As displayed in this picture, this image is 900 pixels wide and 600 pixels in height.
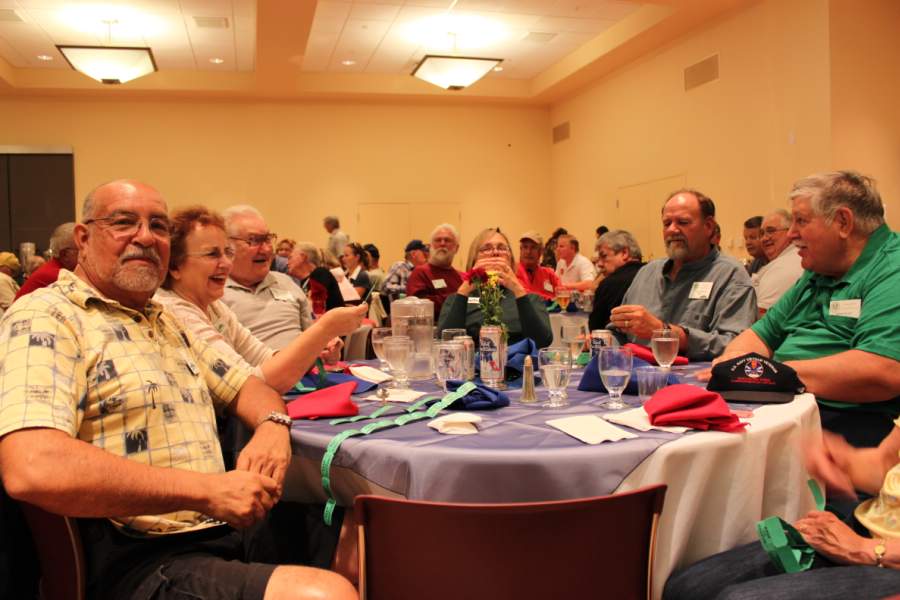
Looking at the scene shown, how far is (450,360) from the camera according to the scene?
223 cm

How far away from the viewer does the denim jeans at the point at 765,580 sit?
1459mm

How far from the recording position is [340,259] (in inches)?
381

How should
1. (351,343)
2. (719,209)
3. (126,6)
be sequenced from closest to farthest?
(351,343) < (126,6) < (719,209)

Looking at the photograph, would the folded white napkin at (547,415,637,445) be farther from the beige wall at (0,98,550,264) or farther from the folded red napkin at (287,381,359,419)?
the beige wall at (0,98,550,264)

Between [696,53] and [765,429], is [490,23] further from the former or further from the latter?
[765,429]

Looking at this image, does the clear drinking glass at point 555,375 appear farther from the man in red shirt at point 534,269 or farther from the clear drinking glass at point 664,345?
the man in red shirt at point 534,269

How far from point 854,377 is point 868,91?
6442 mm

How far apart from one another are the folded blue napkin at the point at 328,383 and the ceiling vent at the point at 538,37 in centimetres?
821

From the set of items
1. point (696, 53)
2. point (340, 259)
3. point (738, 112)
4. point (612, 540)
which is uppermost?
point (696, 53)

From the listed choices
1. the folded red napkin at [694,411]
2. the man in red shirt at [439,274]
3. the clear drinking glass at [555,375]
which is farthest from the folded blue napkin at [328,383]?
the man in red shirt at [439,274]

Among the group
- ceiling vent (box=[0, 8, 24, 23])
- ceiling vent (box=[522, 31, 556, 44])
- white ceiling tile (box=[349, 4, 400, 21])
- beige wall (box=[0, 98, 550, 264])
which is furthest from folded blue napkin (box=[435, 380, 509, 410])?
beige wall (box=[0, 98, 550, 264])

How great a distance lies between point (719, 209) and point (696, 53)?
210 centimetres

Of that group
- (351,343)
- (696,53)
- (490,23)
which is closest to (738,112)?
(696,53)

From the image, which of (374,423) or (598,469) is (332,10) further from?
(598,469)
